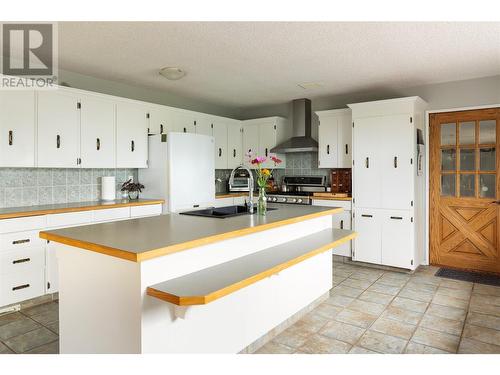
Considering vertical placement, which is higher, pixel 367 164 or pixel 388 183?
pixel 367 164

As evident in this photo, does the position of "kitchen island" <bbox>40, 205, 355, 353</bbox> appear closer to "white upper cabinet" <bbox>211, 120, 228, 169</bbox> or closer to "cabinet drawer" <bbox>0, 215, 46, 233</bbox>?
"cabinet drawer" <bbox>0, 215, 46, 233</bbox>

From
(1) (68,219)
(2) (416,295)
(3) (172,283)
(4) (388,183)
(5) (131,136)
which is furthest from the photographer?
(4) (388,183)

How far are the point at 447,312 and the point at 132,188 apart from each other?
3.75 meters

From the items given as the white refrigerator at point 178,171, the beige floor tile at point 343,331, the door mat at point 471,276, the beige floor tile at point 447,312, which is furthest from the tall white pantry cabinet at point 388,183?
the white refrigerator at point 178,171

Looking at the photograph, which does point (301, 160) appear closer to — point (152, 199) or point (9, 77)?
point (152, 199)

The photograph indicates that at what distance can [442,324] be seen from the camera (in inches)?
118

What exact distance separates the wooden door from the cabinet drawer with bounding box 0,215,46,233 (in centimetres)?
464

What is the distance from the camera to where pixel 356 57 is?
3674 mm

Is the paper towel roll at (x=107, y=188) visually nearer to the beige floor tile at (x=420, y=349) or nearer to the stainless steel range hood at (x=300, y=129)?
the stainless steel range hood at (x=300, y=129)

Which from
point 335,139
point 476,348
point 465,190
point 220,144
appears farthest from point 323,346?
point 220,144

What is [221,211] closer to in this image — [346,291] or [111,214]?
[111,214]

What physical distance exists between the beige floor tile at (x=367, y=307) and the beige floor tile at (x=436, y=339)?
434 mm
